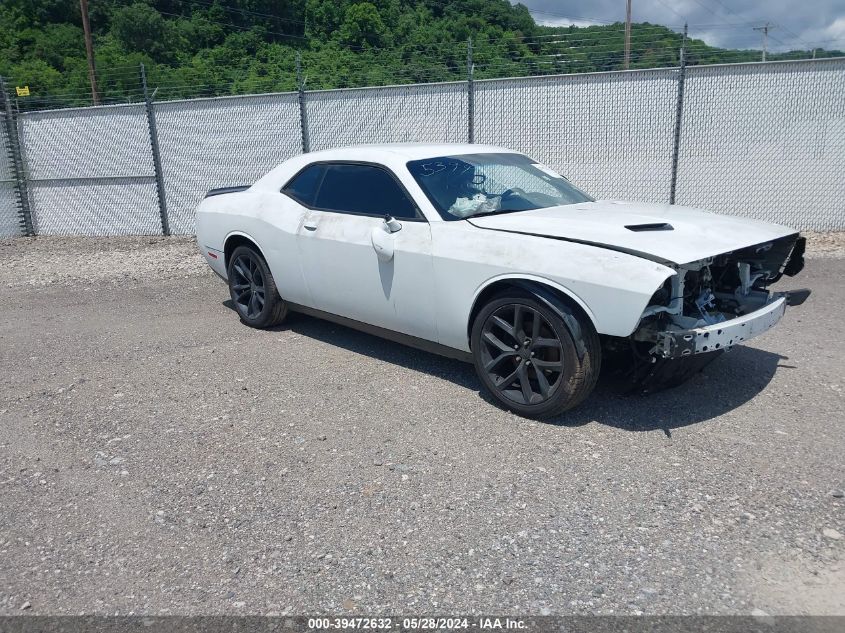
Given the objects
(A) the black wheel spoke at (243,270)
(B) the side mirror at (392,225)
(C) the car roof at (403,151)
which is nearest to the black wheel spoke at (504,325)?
(B) the side mirror at (392,225)

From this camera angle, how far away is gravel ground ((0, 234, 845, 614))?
2.88m

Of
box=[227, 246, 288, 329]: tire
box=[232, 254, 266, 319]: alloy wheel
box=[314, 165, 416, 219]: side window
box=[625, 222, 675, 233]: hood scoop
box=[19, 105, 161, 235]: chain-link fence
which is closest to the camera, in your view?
box=[625, 222, 675, 233]: hood scoop

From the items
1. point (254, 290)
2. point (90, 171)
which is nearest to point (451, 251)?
point (254, 290)

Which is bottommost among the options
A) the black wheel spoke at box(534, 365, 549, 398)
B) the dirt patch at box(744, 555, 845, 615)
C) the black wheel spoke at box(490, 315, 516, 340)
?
the dirt patch at box(744, 555, 845, 615)

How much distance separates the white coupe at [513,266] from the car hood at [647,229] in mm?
13

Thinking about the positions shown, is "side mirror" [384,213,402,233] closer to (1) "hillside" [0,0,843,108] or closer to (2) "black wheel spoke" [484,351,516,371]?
(2) "black wheel spoke" [484,351,516,371]

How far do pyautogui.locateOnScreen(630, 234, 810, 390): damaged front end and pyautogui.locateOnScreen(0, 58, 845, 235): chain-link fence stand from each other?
18.9ft

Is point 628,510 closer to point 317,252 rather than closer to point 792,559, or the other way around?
point 792,559

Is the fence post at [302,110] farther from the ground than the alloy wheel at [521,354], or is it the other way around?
the fence post at [302,110]

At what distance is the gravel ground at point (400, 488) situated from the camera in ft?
9.43

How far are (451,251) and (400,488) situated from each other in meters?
1.61

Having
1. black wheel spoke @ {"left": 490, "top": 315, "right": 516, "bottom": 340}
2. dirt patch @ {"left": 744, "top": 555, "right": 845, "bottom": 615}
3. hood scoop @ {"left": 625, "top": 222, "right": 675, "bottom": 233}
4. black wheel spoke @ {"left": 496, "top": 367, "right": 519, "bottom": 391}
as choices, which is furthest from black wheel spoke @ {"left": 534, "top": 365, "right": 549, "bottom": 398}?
dirt patch @ {"left": 744, "top": 555, "right": 845, "bottom": 615}

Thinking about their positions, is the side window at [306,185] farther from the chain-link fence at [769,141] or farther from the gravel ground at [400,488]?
the chain-link fence at [769,141]

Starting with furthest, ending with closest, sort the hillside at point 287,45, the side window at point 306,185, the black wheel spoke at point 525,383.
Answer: the hillside at point 287,45 < the side window at point 306,185 < the black wheel spoke at point 525,383
